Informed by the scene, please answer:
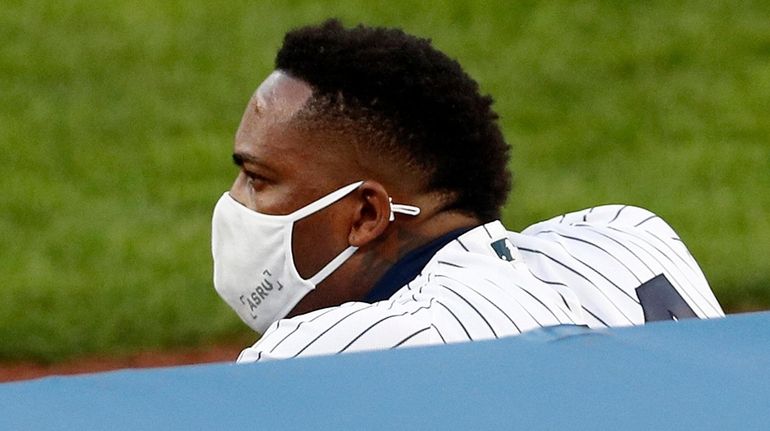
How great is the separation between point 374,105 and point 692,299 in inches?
29.4

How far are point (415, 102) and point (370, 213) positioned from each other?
0.25 m

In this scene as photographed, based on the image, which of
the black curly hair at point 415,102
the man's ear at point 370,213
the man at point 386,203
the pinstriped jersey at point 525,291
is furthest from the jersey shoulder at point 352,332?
the black curly hair at point 415,102

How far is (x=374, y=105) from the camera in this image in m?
3.27

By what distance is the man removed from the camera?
10.5 ft

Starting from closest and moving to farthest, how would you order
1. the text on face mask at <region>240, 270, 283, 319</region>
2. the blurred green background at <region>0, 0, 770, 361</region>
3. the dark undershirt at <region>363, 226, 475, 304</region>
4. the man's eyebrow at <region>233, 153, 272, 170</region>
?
the dark undershirt at <region>363, 226, 475, 304</region>, the man's eyebrow at <region>233, 153, 272, 170</region>, the text on face mask at <region>240, 270, 283, 319</region>, the blurred green background at <region>0, 0, 770, 361</region>

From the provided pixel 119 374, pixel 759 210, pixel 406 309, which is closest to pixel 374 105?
pixel 406 309

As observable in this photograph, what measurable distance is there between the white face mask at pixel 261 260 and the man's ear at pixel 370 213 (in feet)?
0.05

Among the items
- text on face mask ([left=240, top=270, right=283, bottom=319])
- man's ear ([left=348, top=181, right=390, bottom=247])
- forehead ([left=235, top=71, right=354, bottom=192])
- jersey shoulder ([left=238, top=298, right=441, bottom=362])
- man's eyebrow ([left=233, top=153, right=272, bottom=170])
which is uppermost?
forehead ([left=235, top=71, right=354, bottom=192])

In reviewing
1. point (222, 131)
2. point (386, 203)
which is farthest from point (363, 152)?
point (222, 131)

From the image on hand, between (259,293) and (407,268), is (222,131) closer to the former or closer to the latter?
(259,293)

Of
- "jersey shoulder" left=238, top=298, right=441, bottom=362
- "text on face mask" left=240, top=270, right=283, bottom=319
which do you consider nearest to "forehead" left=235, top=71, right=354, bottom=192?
"text on face mask" left=240, top=270, right=283, bottom=319

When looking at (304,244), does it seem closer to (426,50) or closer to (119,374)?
(426,50)

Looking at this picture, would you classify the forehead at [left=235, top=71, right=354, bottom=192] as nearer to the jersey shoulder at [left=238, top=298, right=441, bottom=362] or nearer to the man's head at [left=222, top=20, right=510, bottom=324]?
the man's head at [left=222, top=20, right=510, bottom=324]

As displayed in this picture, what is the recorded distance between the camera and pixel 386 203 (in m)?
3.21
